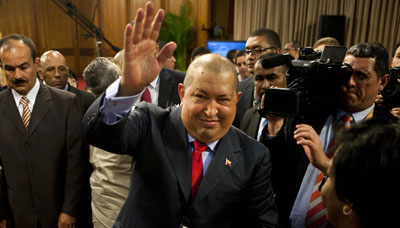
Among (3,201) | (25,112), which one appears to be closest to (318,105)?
(25,112)

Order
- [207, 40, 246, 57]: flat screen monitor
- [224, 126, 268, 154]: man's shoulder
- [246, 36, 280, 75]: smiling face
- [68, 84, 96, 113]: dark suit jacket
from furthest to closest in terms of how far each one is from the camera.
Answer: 1. [207, 40, 246, 57]: flat screen monitor
2. [246, 36, 280, 75]: smiling face
3. [68, 84, 96, 113]: dark suit jacket
4. [224, 126, 268, 154]: man's shoulder

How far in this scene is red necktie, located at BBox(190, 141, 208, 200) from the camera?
1.23 metres

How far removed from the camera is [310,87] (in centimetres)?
131

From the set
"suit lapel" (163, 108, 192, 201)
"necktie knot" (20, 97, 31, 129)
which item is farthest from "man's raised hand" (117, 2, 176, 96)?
"necktie knot" (20, 97, 31, 129)

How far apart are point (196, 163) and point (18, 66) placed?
1.38m

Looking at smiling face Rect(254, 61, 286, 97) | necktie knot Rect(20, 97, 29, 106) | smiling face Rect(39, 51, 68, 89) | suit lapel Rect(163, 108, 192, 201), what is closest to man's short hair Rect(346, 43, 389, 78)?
smiling face Rect(254, 61, 286, 97)

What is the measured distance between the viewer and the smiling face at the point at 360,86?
141 cm

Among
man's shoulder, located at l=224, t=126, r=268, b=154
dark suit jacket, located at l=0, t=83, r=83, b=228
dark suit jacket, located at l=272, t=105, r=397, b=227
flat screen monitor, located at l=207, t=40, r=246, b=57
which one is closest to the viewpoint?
man's shoulder, located at l=224, t=126, r=268, b=154

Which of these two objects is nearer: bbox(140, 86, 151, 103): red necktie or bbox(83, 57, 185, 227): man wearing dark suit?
bbox(83, 57, 185, 227): man wearing dark suit

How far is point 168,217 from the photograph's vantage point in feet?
3.88

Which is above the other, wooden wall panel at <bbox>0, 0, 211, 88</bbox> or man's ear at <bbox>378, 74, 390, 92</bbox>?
wooden wall panel at <bbox>0, 0, 211, 88</bbox>

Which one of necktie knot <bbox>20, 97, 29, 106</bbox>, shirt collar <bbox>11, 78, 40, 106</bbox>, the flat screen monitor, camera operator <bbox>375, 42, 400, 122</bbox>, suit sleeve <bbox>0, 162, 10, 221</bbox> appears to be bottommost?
suit sleeve <bbox>0, 162, 10, 221</bbox>

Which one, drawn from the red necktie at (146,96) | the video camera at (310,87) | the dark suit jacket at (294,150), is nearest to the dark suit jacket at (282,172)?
the dark suit jacket at (294,150)

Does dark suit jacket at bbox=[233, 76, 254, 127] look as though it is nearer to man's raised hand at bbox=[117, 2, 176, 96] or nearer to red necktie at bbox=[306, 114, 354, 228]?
red necktie at bbox=[306, 114, 354, 228]
